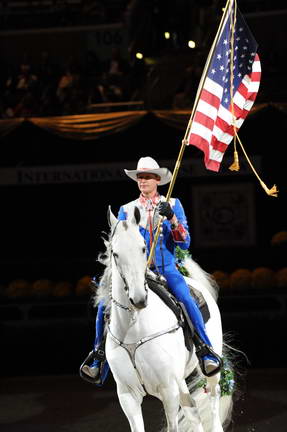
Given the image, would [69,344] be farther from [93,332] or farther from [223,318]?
[223,318]

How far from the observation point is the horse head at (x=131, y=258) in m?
5.41

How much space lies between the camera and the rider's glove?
6.22 m

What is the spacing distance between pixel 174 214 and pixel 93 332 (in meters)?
6.44

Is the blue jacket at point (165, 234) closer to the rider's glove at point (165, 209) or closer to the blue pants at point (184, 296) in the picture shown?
the blue pants at point (184, 296)

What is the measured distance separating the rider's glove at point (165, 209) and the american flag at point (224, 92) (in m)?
0.85

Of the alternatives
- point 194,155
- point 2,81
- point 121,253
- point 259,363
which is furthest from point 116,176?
point 121,253

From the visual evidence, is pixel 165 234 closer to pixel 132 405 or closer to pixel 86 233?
pixel 132 405

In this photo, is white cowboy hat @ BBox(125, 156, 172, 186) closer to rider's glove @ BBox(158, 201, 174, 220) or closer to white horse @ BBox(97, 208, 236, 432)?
rider's glove @ BBox(158, 201, 174, 220)

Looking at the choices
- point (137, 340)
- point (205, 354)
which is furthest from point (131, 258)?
point (205, 354)

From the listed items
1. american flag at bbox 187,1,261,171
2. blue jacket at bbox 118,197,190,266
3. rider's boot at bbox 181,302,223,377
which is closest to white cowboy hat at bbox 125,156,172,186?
blue jacket at bbox 118,197,190,266

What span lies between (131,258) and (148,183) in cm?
128

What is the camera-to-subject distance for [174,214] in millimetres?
6430

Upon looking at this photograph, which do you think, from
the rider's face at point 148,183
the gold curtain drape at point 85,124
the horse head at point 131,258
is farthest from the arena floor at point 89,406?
the gold curtain drape at point 85,124

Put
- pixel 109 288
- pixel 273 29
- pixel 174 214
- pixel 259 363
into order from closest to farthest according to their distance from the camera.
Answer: pixel 109 288, pixel 174 214, pixel 259 363, pixel 273 29
